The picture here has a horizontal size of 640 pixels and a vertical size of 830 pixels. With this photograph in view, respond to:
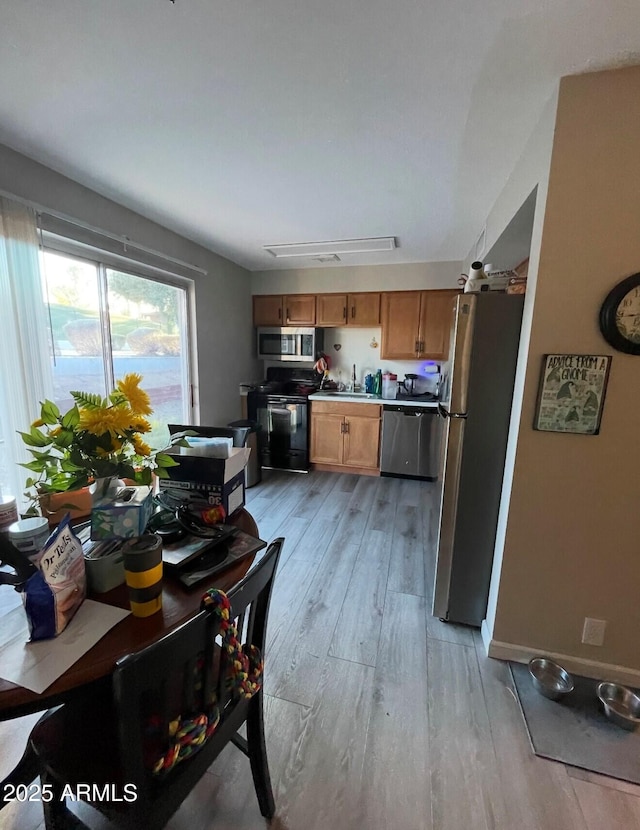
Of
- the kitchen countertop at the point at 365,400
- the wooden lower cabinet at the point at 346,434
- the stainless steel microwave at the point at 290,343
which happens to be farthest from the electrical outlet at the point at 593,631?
the stainless steel microwave at the point at 290,343

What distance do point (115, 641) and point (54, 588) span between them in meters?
0.18

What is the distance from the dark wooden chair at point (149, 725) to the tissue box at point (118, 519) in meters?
0.40

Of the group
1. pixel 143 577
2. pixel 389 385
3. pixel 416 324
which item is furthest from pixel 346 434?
pixel 143 577

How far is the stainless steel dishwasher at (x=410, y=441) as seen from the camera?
378 centimetres

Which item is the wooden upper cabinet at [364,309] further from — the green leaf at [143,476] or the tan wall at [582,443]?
the green leaf at [143,476]

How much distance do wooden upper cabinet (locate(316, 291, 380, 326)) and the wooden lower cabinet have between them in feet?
3.27

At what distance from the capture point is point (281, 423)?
423 centimetres

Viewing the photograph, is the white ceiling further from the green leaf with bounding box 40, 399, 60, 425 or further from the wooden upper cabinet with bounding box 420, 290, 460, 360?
the wooden upper cabinet with bounding box 420, 290, 460, 360

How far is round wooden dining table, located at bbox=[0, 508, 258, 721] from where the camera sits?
662mm

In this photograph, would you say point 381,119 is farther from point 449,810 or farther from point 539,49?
point 449,810

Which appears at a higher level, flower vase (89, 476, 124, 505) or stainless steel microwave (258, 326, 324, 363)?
stainless steel microwave (258, 326, 324, 363)

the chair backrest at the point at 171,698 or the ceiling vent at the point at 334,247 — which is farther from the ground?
the ceiling vent at the point at 334,247

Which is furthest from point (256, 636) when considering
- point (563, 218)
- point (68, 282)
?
point (68, 282)

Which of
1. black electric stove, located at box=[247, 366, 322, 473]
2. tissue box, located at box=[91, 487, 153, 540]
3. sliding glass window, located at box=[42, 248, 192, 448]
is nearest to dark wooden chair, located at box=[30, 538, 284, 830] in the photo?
tissue box, located at box=[91, 487, 153, 540]
